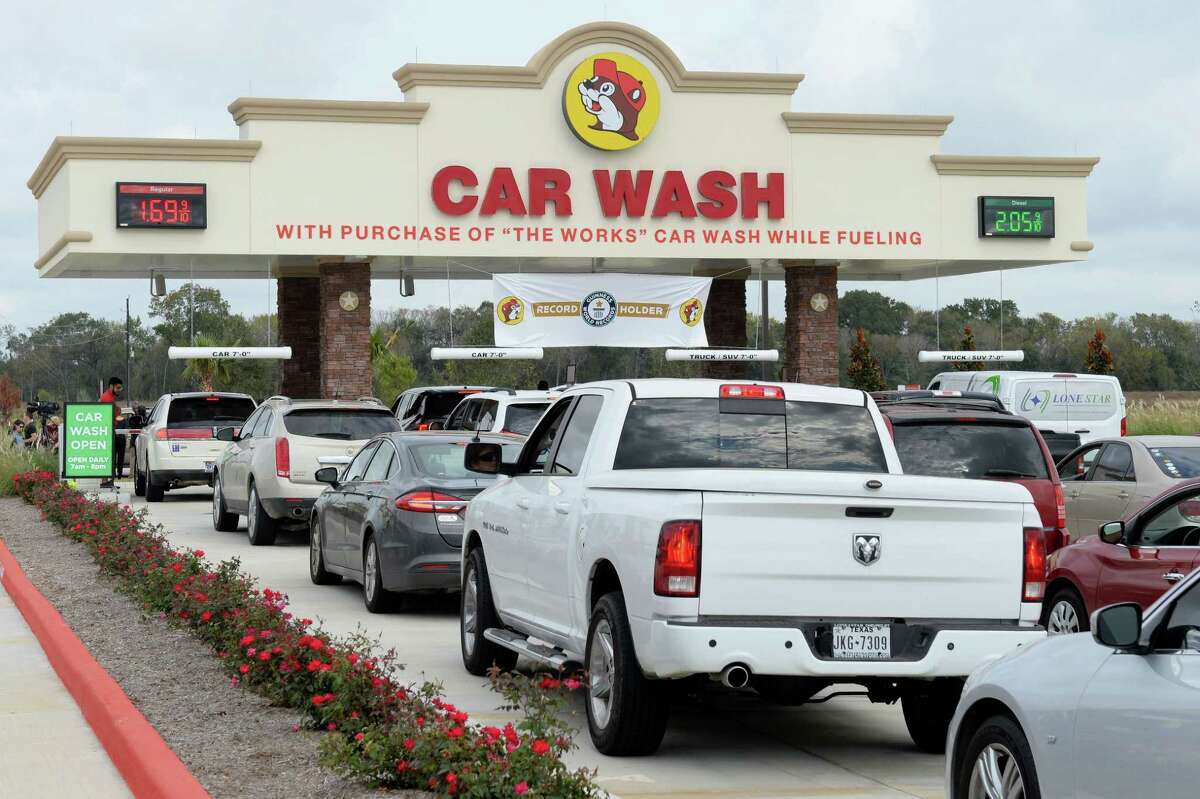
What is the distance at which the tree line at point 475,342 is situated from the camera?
3627 inches

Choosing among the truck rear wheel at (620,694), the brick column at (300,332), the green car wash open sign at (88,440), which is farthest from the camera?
the brick column at (300,332)

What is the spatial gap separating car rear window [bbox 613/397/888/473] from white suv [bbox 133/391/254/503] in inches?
797

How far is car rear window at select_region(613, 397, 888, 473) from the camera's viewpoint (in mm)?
9383

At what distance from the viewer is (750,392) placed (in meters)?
9.61

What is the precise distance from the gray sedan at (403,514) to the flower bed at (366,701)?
147cm

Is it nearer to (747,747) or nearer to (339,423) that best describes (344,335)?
(339,423)

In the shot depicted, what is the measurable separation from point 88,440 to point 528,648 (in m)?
18.3

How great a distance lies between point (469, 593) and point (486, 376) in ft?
295

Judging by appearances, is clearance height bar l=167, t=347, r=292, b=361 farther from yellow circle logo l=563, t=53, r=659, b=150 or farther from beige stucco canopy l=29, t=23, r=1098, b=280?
yellow circle logo l=563, t=53, r=659, b=150

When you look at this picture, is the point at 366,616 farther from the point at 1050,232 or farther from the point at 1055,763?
the point at 1050,232

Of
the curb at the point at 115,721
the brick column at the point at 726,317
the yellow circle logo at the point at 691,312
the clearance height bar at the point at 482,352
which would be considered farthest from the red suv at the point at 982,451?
the brick column at the point at 726,317

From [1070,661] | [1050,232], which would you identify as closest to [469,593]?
[1070,661]

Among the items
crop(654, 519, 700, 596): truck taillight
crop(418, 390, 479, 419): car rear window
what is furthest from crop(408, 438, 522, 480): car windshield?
crop(418, 390, 479, 419): car rear window

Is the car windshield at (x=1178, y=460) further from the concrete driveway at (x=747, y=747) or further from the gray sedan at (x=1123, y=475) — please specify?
the concrete driveway at (x=747, y=747)
